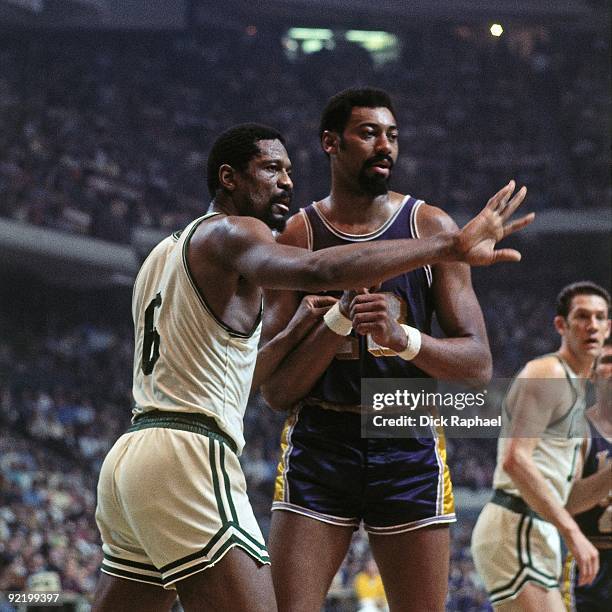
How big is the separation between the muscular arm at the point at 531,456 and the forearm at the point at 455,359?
107 centimetres

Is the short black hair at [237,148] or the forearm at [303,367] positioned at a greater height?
the short black hair at [237,148]

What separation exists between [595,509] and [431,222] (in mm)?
2103

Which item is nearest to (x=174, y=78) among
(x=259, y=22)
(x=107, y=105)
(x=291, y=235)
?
(x=107, y=105)

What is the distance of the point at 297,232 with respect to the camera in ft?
10.5

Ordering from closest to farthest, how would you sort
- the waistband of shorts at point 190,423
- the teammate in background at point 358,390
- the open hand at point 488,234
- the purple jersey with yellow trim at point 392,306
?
the open hand at point 488,234 < the waistband of shorts at point 190,423 < the teammate in background at point 358,390 < the purple jersey with yellow trim at point 392,306

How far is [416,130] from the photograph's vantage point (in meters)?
11.4

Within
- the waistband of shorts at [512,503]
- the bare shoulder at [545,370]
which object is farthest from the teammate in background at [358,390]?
the bare shoulder at [545,370]

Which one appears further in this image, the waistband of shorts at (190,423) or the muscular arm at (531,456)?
the muscular arm at (531,456)

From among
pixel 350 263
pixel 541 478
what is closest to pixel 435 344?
pixel 350 263

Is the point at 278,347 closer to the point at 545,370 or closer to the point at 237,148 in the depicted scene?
the point at 237,148

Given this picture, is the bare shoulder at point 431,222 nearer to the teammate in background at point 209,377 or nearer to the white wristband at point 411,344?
the white wristband at point 411,344

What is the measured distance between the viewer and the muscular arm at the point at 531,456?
3.82 metres

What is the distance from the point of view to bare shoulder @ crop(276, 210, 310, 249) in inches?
A: 126

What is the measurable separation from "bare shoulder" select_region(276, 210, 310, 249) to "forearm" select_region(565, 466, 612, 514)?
2.04 m
